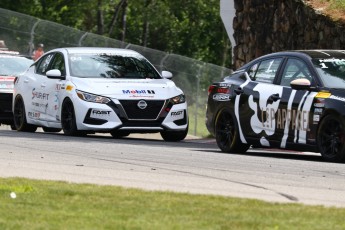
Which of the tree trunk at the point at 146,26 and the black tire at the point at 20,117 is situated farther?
the tree trunk at the point at 146,26

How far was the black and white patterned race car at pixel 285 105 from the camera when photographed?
53.3ft

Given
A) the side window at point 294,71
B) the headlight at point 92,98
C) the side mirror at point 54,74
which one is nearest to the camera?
the side window at point 294,71

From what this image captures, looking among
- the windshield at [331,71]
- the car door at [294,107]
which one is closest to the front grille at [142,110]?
the car door at [294,107]

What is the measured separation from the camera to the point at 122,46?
113 feet

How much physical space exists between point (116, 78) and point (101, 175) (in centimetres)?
854

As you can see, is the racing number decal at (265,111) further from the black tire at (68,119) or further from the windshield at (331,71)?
the black tire at (68,119)

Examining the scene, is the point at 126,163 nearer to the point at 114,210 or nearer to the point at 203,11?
the point at 114,210

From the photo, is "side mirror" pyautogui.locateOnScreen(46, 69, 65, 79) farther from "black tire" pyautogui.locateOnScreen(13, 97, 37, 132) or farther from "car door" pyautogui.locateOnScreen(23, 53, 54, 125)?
"black tire" pyautogui.locateOnScreen(13, 97, 37, 132)

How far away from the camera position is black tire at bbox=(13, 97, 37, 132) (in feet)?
80.9

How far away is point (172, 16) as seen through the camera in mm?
62156

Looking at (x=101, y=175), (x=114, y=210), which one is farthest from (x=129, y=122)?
(x=114, y=210)

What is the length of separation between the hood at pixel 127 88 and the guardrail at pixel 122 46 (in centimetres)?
713

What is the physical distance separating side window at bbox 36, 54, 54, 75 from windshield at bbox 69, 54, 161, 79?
1.09 meters

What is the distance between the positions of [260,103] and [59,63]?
661cm
